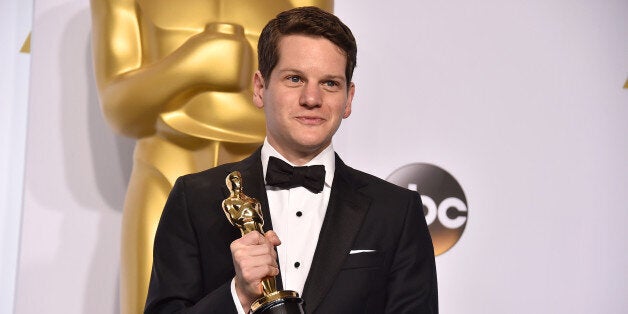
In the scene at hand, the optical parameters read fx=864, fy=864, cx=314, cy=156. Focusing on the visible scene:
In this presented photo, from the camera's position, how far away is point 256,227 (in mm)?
1105

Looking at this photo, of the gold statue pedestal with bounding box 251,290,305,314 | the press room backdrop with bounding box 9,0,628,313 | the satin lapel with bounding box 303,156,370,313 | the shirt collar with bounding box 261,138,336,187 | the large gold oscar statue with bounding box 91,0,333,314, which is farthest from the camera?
the press room backdrop with bounding box 9,0,628,313

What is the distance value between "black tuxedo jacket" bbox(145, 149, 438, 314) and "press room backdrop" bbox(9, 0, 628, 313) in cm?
100

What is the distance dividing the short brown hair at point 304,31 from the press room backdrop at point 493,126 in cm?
101

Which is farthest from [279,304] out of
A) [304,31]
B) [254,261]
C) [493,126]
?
[493,126]

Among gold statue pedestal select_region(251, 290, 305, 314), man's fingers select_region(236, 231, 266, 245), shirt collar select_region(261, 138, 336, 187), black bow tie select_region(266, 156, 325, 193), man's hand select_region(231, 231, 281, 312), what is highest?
shirt collar select_region(261, 138, 336, 187)

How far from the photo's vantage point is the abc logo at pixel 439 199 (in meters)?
2.29

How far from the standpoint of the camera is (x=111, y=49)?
185 cm

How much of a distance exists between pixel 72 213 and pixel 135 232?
19.2 inches

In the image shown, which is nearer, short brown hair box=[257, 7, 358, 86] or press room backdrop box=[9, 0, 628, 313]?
short brown hair box=[257, 7, 358, 86]

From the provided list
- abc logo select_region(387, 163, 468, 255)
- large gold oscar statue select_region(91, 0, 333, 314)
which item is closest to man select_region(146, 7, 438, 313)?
large gold oscar statue select_region(91, 0, 333, 314)

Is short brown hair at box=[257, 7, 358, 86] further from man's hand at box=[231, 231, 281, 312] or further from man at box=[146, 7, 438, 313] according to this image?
man's hand at box=[231, 231, 281, 312]

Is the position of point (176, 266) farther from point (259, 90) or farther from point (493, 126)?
point (493, 126)

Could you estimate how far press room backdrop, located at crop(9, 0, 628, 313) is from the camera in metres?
2.25

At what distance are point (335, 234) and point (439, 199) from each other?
110 centimetres
